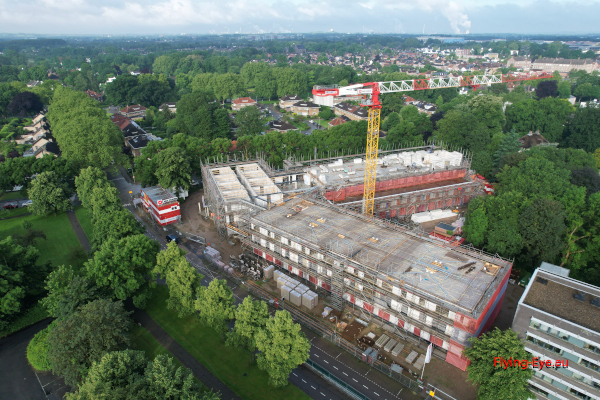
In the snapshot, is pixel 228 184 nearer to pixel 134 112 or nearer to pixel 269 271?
pixel 269 271

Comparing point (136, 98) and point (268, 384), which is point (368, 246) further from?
point (136, 98)

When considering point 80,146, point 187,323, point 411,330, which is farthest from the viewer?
point 80,146

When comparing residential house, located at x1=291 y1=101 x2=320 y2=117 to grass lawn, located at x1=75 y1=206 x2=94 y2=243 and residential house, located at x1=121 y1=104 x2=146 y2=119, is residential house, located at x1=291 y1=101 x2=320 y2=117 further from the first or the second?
grass lawn, located at x1=75 y1=206 x2=94 y2=243

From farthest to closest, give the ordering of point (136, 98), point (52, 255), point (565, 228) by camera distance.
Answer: point (136, 98), point (52, 255), point (565, 228)

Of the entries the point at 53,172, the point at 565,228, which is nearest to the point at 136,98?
the point at 53,172

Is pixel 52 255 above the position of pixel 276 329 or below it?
below

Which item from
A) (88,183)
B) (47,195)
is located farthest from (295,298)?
(47,195)
